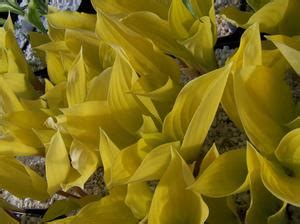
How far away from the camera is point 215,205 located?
1.58ft

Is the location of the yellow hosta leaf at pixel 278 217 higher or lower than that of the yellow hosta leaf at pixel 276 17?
lower

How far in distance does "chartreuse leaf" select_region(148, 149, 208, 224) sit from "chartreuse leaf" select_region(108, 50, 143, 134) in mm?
85

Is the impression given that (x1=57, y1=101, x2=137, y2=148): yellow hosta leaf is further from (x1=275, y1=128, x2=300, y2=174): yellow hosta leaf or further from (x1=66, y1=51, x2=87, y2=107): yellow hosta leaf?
(x1=275, y1=128, x2=300, y2=174): yellow hosta leaf

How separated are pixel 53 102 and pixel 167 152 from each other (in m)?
0.21

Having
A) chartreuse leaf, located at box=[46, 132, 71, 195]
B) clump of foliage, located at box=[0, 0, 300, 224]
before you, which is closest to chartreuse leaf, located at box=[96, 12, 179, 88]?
clump of foliage, located at box=[0, 0, 300, 224]

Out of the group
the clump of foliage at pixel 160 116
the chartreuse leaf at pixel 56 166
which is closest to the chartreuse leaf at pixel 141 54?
the clump of foliage at pixel 160 116

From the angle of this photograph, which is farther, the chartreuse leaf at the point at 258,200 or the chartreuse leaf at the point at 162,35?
the chartreuse leaf at the point at 162,35

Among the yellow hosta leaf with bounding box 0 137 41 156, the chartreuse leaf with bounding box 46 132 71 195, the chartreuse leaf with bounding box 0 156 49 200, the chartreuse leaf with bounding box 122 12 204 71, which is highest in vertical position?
the chartreuse leaf with bounding box 122 12 204 71

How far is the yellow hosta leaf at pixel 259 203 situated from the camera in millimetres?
431

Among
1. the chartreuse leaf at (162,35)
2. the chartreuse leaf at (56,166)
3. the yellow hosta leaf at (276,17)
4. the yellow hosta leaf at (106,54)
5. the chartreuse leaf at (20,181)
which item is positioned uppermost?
the yellow hosta leaf at (276,17)

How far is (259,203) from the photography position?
45 centimetres

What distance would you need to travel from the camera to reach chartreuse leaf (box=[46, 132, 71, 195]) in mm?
559

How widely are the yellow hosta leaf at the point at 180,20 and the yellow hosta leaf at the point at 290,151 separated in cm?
16

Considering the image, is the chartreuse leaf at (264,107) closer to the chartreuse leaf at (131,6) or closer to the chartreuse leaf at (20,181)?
the chartreuse leaf at (131,6)
